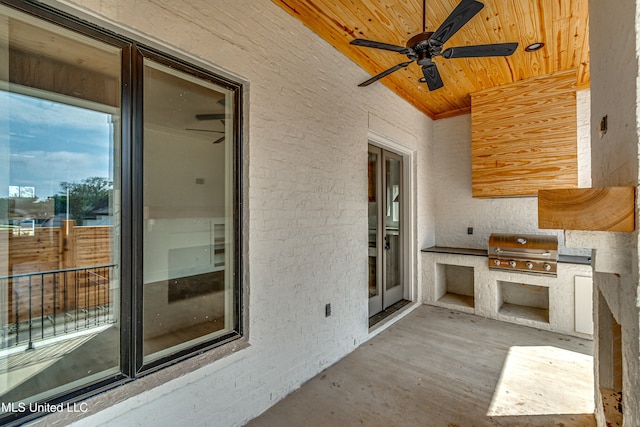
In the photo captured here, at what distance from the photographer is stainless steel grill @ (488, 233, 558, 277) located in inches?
142

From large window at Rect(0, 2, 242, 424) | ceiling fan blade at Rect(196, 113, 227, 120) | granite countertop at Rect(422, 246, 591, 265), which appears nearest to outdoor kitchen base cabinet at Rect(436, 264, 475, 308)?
granite countertop at Rect(422, 246, 591, 265)

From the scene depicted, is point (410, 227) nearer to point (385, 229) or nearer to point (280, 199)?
point (385, 229)

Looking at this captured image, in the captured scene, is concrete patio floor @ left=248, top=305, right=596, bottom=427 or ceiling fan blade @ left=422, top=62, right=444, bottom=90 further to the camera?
ceiling fan blade @ left=422, top=62, right=444, bottom=90

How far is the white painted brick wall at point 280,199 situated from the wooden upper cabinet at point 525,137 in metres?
1.96

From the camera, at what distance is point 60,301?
1.59 metres

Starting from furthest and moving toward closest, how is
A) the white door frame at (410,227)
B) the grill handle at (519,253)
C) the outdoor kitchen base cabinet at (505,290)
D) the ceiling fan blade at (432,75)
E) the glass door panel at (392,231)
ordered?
the white door frame at (410,227) < the glass door panel at (392,231) < the grill handle at (519,253) < the outdoor kitchen base cabinet at (505,290) < the ceiling fan blade at (432,75)

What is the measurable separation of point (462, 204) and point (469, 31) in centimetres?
283

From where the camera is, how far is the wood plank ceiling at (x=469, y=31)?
238 cm

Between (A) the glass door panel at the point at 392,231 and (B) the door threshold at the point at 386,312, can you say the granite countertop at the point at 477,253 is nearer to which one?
(A) the glass door panel at the point at 392,231

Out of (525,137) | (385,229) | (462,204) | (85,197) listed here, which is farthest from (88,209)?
(462,204)

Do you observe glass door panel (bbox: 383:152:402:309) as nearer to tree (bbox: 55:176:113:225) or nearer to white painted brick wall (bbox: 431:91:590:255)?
white painted brick wall (bbox: 431:91:590:255)

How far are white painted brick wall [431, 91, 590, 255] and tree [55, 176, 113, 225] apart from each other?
4794 mm

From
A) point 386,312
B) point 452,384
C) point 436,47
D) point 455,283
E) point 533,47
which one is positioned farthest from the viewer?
point 455,283

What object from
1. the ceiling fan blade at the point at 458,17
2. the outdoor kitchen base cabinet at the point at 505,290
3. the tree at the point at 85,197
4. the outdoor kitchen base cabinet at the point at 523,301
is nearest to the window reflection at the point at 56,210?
the tree at the point at 85,197
